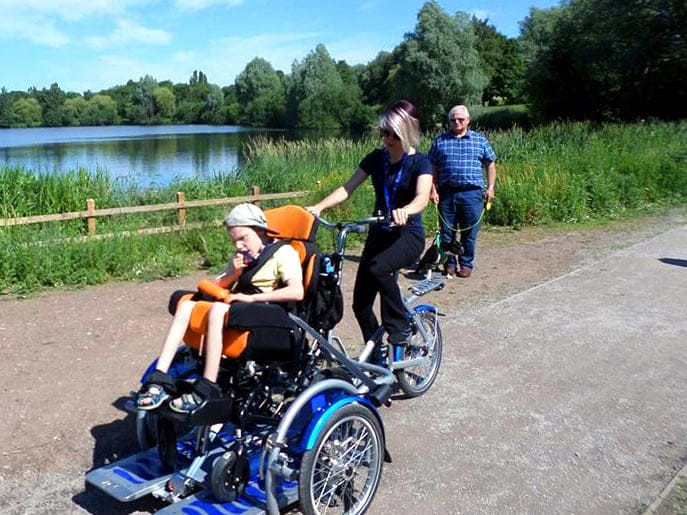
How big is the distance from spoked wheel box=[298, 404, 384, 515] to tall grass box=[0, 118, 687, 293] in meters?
5.75

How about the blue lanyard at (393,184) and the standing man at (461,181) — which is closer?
the blue lanyard at (393,184)

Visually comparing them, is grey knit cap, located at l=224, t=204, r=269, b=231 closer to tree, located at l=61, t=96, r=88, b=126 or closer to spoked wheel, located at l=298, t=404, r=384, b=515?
spoked wheel, located at l=298, t=404, r=384, b=515

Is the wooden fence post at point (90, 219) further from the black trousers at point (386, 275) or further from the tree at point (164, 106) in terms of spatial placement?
the tree at point (164, 106)

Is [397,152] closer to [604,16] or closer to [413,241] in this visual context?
[413,241]

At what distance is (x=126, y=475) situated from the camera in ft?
11.0

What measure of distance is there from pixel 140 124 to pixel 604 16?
3226 inches

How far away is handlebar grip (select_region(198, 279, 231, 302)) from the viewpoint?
337 cm

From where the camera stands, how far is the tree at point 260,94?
8819cm

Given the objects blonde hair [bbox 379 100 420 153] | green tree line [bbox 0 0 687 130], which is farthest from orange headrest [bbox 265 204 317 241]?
green tree line [bbox 0 0 687 130]

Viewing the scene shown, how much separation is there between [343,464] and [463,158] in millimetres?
5590

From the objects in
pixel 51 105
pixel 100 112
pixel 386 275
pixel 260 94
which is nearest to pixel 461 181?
pixel 386 275

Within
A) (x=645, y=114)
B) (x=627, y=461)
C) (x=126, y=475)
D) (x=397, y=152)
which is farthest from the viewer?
(x=645, y=114)

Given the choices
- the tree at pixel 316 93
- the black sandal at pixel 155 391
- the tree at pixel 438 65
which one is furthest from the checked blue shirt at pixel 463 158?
the tree at pixel 316 93

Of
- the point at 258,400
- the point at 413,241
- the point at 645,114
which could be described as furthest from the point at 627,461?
the point at 645,114
